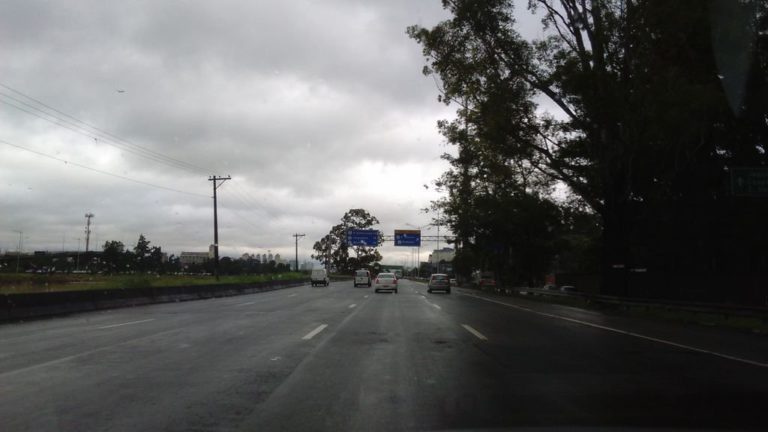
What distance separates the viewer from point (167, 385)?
25.8ft

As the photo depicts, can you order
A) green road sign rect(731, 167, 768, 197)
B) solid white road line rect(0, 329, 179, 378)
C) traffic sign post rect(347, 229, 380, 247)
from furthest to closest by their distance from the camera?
traffic sign post rect(347, 229, 380, 247), green road sign rect(731, 167, 768, 197), solid white road line rect(0, 329, 179, 378)

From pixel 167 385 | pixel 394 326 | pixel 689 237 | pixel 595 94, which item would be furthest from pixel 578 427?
pixel 689 237

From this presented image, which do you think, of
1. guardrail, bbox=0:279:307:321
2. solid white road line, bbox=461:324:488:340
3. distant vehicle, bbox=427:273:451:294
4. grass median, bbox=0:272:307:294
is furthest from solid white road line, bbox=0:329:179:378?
distant vehicle, bbox=427:273:451:294

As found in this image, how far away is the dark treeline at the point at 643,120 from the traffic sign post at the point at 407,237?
3779 centimetres

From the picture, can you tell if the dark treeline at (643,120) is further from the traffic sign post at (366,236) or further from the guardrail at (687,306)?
the traffic sign post at (366,236)

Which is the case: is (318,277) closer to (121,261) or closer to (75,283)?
(75,283)

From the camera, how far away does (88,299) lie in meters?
22.7

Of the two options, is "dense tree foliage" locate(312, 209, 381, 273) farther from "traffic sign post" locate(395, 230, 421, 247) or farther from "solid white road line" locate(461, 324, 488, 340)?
"solid white road line" locate(461, 324, 488, 340)

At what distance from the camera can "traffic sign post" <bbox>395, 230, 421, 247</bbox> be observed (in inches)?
2908

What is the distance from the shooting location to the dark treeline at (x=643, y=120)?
22219 millimetres

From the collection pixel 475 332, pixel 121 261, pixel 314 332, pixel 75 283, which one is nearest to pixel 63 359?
pixel 314 332

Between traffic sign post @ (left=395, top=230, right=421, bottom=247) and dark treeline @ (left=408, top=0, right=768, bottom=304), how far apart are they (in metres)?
37.8

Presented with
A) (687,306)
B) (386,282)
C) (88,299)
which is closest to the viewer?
(687,306)

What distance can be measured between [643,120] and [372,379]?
19136 millimetres
